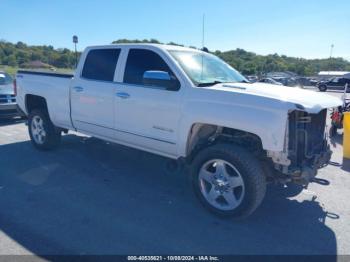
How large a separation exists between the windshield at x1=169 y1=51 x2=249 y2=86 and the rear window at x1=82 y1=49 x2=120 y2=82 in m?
1.09

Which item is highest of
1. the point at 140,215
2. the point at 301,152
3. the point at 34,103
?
the point at 34,103

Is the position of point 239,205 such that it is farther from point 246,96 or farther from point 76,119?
point 76,119

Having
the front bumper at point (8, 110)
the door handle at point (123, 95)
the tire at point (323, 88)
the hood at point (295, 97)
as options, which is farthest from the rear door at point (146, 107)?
the tire at point (323, 88)

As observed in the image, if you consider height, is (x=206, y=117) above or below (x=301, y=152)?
above

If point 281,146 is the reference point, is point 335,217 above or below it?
below

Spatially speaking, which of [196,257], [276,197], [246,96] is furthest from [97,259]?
[276,197]

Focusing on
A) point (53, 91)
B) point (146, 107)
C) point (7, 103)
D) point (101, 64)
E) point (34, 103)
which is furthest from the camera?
point (7, 103)

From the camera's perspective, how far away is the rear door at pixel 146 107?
4.27 metres

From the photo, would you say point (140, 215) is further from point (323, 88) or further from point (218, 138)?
point (323, 88)

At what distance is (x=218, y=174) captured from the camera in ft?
13.0

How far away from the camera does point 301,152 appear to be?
376 centimetres

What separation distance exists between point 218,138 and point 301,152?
0.98 m

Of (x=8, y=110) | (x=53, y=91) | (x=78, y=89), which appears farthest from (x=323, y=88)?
(x=78, y=89)

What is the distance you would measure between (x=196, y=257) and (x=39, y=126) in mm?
4600
